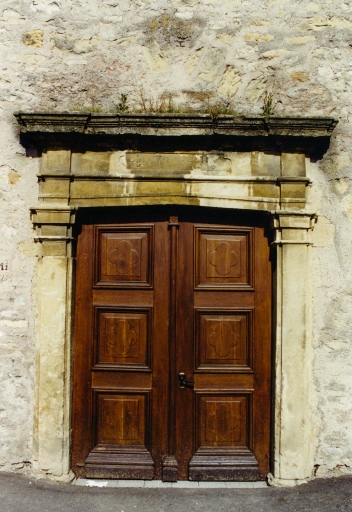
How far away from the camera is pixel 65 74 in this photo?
11.7 ft

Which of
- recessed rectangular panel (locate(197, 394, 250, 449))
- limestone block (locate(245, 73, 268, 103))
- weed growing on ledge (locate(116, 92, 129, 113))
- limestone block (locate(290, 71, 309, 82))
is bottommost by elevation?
recessed rectangular panel (locate(197, 394, 250, 449))

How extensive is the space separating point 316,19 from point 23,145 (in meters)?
2.45

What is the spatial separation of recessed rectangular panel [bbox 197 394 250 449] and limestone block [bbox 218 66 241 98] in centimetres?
233

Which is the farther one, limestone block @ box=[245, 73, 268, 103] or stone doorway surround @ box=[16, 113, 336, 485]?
limestone block @ box=[245, 73, 268, 103]

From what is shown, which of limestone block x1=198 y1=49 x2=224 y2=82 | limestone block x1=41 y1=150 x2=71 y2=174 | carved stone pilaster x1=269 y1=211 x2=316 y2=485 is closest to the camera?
carved stone pilaster x1=269 y1=211 x2=316 y2=485

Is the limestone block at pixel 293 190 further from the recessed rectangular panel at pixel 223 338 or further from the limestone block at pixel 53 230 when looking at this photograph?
the limestone block at pixel 53 230

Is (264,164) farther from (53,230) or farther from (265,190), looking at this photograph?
(53,230)

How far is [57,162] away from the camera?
346cm

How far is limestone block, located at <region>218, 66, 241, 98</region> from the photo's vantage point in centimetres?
356

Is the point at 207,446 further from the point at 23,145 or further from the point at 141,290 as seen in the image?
the point at 23,145

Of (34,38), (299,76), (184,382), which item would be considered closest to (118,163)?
(34,38)

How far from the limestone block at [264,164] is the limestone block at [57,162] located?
1.39 metres

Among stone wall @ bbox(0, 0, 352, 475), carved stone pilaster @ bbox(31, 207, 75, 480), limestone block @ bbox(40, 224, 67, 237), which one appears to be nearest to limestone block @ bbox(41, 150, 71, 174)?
stone wall @ bbox(0, 0, 352, 475)

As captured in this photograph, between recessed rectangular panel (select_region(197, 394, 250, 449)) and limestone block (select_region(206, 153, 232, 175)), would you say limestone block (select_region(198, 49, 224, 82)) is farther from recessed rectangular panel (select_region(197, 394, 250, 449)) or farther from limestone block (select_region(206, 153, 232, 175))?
recessed rectangular panel (select_region(197, 394, 250, 449))
